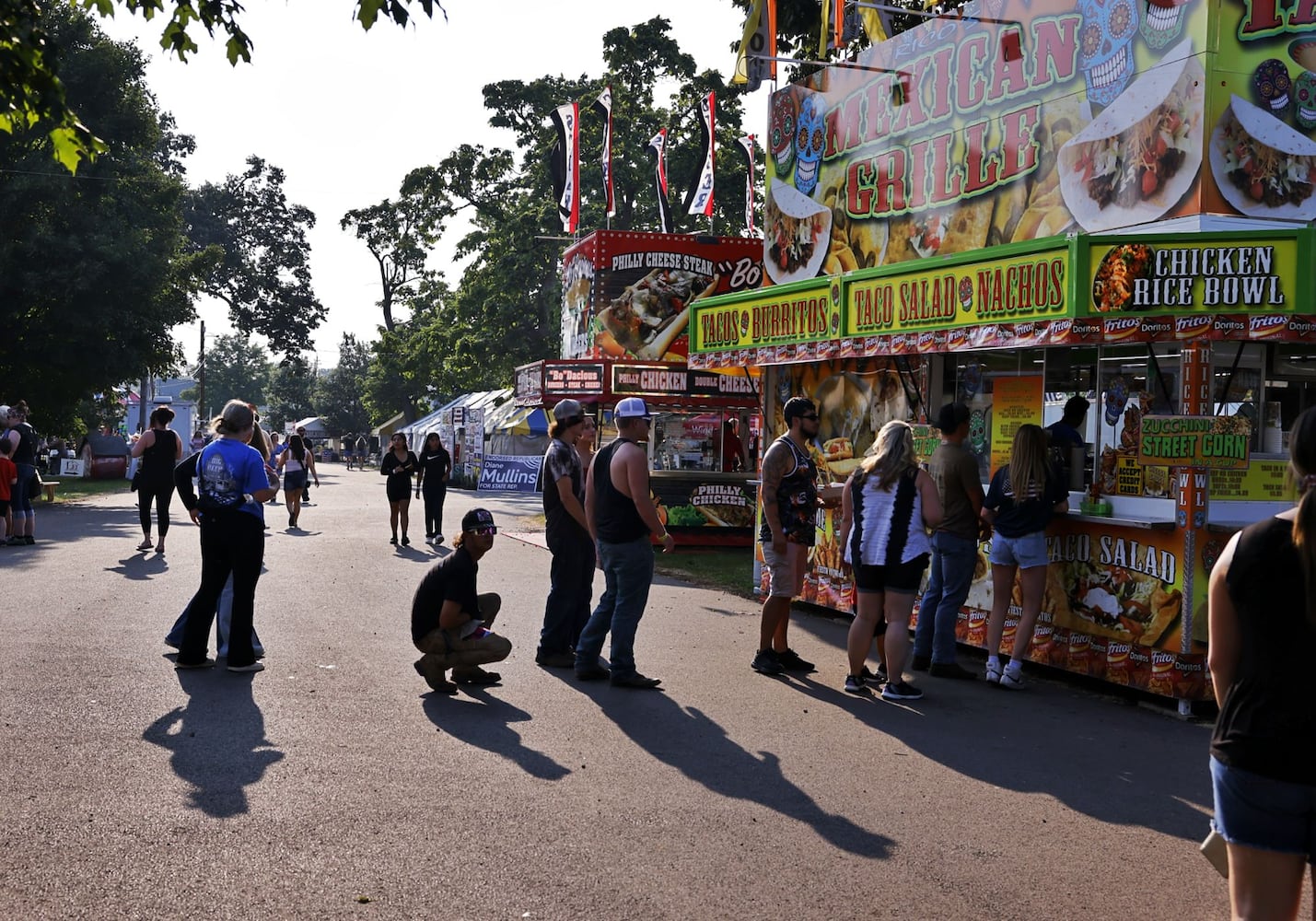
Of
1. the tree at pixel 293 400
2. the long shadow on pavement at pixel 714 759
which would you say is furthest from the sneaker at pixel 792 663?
the tree at pixel 293 400

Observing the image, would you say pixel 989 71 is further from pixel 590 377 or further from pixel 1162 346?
pixel 590 377

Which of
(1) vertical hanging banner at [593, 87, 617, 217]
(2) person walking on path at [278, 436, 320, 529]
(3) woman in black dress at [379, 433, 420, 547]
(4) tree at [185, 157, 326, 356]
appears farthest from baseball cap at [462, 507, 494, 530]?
(4) tree at [185, 157, 326, 356]

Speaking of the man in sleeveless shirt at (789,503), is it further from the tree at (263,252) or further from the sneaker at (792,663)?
the tree at (263,252)

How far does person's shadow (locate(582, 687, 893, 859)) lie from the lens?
545 centimetres

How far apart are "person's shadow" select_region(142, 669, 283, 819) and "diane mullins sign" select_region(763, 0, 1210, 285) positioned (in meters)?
6.81

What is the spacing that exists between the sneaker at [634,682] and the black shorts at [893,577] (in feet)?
4.85

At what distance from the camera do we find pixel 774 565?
8.80 m

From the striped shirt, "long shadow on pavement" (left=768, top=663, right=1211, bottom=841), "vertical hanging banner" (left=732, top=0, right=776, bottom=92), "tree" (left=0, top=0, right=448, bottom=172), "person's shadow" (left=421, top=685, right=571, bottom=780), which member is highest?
"vertical hanging banner" (left=732, top=0, right=776, bottom=92)

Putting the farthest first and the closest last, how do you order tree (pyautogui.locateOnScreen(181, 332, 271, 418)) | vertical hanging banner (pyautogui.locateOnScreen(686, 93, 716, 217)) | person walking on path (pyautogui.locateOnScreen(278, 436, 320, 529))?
tree (pyautogui.locateOnScreen(181, 332, 271, 418)) → vertical hanging banner (pyautogui.locateOnScreen(686, 93, 716, 217)) → person walking on path (pyautogui.locateOnScreen(278, 436, 320, 529))

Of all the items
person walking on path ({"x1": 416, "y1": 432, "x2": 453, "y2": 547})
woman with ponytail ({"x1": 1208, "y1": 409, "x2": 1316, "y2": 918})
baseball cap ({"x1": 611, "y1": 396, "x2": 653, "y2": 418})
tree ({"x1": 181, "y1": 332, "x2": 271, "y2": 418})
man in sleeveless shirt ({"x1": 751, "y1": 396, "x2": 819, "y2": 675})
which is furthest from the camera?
tree ({"x1": 181, "y1": 332, "x2": 271, "y2": 418})

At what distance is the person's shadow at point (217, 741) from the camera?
225 inches

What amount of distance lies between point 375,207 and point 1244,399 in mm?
56254

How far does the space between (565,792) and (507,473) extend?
112ft

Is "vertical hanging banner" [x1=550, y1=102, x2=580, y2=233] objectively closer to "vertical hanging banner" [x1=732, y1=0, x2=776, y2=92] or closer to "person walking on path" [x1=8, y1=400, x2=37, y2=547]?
"person walking on path" [x1=8, y1=400, x2=37, y2=547]
